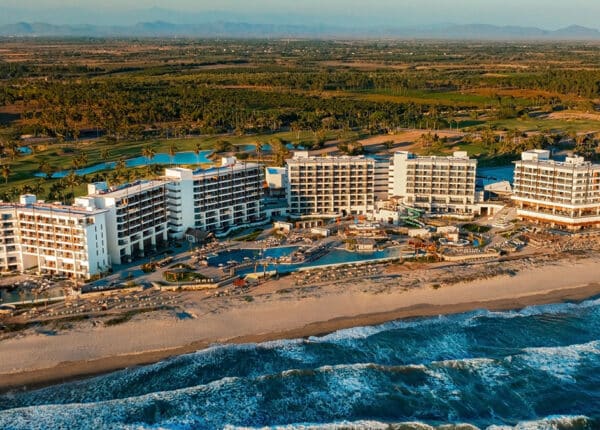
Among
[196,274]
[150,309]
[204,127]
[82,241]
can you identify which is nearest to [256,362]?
[150,309]

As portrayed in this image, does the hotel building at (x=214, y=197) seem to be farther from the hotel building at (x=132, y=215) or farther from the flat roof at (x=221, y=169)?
the hotel building at (x=132, y=215)

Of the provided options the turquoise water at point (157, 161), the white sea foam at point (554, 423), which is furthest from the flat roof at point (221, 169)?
the white sea foam at point (554, 423)

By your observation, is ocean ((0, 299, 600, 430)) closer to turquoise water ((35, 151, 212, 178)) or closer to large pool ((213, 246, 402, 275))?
large pool ((213, 246, 402, 275))

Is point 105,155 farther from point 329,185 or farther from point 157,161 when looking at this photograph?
point 329,185

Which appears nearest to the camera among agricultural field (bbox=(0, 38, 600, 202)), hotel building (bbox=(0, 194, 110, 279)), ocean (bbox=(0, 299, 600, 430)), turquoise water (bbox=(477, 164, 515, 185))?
ocean (bbox=(0, 299, 600, 430))

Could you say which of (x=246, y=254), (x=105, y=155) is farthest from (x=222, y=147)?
(x=246, y=254)

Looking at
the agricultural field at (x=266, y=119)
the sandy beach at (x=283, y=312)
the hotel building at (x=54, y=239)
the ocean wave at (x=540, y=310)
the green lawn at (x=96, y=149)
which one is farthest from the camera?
the agricultural field at (x=266, y=119)

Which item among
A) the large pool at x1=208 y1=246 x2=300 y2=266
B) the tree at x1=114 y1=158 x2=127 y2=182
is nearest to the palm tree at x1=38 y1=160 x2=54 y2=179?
the tree at x1=114 y1=158 x2=127 y2=182
